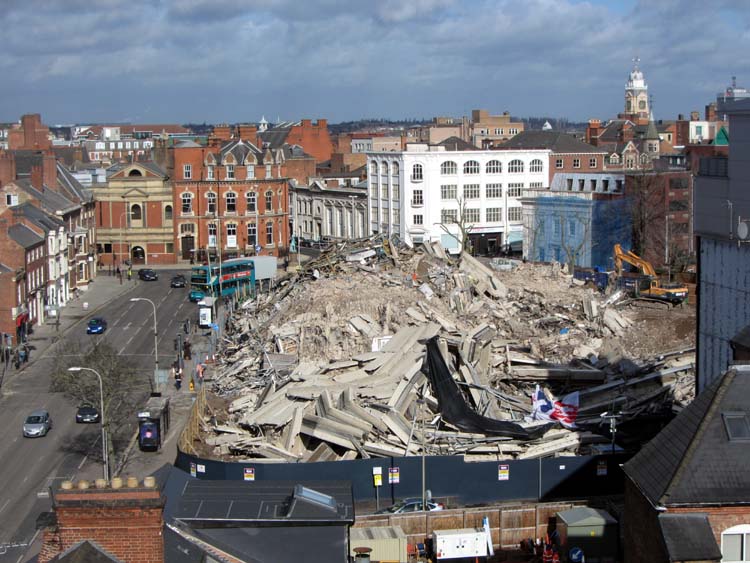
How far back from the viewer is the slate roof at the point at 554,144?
101 metres

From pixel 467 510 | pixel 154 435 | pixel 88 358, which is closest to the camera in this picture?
pixel 467 510

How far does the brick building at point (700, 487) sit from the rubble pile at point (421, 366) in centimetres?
1216

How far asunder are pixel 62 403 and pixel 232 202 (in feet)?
164

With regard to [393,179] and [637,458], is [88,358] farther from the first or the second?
[393,179]

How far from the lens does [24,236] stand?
6850 cm

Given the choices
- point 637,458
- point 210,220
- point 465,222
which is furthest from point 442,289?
point 210,220

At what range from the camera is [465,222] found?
302ft

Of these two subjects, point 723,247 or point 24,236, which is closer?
point 723,247

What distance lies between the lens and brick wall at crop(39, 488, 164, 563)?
55.6 ft

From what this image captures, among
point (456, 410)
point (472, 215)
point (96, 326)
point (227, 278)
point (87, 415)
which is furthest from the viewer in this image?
point (472, 215)

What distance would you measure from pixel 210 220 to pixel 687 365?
2425 inches

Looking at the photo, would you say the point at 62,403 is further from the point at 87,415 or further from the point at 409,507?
the point at 409,507

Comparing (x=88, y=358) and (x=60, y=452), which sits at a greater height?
(x=88, y=358)

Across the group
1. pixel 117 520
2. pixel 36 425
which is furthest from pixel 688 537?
pixel 36 425
